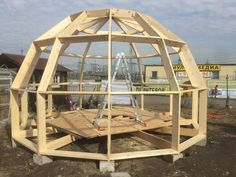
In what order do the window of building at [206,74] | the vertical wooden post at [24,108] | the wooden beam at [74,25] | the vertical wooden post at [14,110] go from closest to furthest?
the wooden beam at [74,25], the vertical wooden post at [14,110], the vertical wooden post at [24,108], the window of building at [206,74]

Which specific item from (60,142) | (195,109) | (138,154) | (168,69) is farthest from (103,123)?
(195,109)

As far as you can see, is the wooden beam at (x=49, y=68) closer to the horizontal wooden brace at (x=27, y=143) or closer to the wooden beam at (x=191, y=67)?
the horizontal wooden brace at (x=27, y=143)

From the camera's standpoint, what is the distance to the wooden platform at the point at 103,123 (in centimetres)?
893

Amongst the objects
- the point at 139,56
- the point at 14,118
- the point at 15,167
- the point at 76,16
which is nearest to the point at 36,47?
the point at 76,16

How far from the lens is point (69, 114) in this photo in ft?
38.7

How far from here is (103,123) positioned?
971 cm

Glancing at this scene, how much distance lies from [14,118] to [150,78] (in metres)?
30.8

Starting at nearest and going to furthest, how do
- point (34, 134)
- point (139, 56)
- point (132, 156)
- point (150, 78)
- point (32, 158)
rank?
point (132, 156) → point (32, 158) → point (34, 134) → point (139, 56) → point (150, 78)

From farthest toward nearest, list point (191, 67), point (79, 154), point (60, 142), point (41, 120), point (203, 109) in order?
point (191, 67), point (203, 109), point (60, 142), point (41, 120), point (79, 154)

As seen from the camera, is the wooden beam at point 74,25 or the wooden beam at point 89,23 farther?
the wooden beam at point 89,23

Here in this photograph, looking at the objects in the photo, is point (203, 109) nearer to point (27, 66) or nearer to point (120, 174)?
point (120, 174)

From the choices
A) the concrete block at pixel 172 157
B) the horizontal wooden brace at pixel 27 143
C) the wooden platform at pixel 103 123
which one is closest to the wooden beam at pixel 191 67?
the wooden platform at pixel 103 123

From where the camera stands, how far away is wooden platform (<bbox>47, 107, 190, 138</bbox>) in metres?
8.93

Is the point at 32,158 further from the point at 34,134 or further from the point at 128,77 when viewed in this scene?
the point at 128,77
